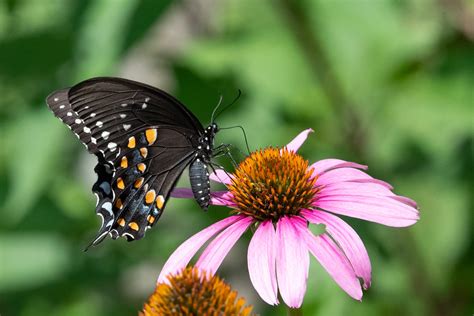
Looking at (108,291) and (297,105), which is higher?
(297,105)

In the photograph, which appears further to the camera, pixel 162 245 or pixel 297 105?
pixel 162 245

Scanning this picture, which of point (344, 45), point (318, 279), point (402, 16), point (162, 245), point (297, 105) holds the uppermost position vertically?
point (402, 16)

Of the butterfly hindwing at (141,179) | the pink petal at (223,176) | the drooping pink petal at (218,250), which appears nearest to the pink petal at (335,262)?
the drooping pink petal at (218,250)

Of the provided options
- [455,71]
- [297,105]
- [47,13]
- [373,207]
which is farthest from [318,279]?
[47,13]

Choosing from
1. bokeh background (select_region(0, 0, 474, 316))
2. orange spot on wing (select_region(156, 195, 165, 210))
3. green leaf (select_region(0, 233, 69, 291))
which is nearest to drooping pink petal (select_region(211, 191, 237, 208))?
orange spot on wing (select_region(156, 195, 165, 210))

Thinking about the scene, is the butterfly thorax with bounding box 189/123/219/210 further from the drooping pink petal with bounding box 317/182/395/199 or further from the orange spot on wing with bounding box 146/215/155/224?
the drooping pink petal with bounding box 317/182/395/199

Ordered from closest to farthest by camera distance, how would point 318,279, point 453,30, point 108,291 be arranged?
point 318,279
point 453,30
point 108,291

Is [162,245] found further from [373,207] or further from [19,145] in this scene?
[373,207]
